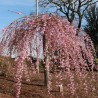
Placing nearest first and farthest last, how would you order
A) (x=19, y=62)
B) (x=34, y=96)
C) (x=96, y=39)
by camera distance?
1. (x=19, y=62)
2. (x=34, y=96)
3. (x=96, y=39)

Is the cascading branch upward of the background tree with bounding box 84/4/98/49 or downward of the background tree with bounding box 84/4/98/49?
downward

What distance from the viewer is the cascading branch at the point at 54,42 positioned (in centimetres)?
785

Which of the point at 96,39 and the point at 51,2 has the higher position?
the point at 51,2

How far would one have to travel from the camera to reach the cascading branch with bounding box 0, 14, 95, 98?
25.7 feet

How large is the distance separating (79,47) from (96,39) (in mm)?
22554

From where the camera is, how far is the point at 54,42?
8070 millimetres

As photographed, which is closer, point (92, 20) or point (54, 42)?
point (54, 42)

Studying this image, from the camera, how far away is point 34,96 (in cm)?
995

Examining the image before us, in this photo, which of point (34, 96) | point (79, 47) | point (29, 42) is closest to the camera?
point (29, 42)

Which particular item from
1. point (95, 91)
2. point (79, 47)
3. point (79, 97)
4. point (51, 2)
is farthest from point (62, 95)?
point (51, 2)

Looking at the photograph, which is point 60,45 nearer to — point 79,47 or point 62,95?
point 79,47

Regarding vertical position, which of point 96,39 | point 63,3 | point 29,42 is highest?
point 63,3

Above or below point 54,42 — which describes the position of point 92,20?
above

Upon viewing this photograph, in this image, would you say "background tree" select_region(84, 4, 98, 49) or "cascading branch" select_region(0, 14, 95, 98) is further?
"background tree" select_region(84, 4, 98, 49)
